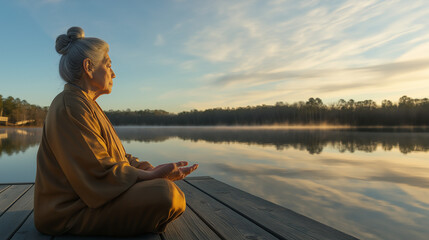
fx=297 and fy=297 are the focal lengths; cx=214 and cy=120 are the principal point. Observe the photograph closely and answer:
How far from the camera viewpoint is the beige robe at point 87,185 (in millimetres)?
1618

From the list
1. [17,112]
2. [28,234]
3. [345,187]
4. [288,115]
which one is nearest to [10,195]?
[28,234]

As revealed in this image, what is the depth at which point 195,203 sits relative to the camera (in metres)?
2.58

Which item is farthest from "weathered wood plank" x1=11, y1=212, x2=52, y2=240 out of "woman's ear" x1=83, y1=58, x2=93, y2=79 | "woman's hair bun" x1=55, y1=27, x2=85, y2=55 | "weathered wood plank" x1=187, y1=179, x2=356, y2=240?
"weathered wood plank" x1=187, y1=179, x2=356, y2=240

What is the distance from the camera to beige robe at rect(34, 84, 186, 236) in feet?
5.31

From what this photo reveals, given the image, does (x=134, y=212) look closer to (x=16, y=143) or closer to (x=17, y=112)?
(x=16, y=143)

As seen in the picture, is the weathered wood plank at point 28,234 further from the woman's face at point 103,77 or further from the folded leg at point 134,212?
the woman's face at point 103,77

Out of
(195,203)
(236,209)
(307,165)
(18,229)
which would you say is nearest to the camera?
(18,229)

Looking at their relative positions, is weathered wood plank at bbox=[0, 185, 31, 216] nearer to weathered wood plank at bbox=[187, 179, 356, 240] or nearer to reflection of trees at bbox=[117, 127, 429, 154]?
weathered wood plank at bbox=[187, 179, 356, 240]

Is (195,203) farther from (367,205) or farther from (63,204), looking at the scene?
(367,205)

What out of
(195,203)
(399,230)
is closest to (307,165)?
(399,230)

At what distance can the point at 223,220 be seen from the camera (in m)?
2.08

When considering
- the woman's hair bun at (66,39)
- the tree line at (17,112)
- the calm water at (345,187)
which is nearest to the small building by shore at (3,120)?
the tree line at (17,112)

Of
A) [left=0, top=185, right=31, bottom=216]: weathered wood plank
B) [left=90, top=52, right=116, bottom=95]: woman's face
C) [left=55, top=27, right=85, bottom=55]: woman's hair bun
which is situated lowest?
[left=0, top=185, right=31, bottom=216]: weathered wood plank

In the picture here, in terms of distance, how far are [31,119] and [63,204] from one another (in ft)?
200
